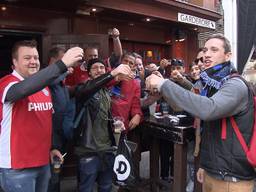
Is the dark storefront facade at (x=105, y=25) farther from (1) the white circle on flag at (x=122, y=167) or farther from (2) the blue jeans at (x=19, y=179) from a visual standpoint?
(2) the blue jeans at (x=19, y=179)

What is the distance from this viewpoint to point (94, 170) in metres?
3.78

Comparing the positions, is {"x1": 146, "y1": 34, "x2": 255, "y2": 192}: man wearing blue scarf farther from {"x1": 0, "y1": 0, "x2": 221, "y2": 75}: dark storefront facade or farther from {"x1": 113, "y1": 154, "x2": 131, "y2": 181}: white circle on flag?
{"x1": 0, "y1": 0, "x2": 221, "y2": 75}: dark storefront facade

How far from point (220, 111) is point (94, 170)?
1976 millimetres

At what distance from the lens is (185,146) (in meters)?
3.83

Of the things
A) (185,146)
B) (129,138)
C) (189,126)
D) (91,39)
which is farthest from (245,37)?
(91,39)

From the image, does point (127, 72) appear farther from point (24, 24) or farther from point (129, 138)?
point (24, 24)

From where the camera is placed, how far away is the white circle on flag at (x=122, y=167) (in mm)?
3713

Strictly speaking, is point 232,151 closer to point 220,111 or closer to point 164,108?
point 220,111

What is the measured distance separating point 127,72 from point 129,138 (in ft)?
5.29

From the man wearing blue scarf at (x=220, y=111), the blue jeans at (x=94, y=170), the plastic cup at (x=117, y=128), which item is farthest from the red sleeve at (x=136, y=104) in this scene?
the man wearing blue scarf at (x=220, y=111)

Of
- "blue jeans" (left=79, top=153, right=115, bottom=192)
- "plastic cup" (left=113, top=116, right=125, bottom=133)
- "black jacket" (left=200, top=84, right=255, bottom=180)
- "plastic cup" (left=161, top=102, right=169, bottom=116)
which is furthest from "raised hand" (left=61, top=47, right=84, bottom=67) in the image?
"plastic cup" (left=161, top=102, right=169, bottom=116)

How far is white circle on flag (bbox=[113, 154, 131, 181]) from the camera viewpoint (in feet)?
12.2

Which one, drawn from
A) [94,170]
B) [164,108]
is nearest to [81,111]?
[94,170]

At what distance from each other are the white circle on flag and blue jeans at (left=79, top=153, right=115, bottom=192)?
17 cm
